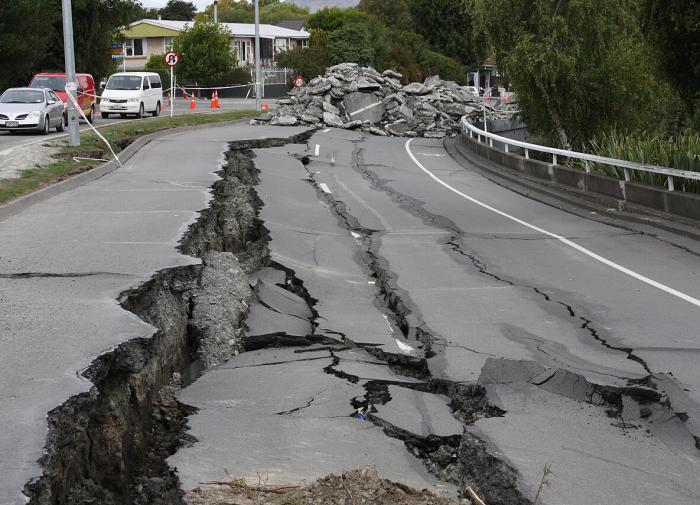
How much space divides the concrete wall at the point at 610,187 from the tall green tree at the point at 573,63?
1667 mm

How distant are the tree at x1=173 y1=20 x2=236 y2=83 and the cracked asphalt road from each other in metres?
55.5

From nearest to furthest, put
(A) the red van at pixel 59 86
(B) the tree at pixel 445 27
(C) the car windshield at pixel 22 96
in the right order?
1. (C) the car windshield at pixel 22 96
2. (A) the red van at pixel 59 86
3. (B) the tree at pixel 445 27

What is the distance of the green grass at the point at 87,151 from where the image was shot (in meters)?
17.3

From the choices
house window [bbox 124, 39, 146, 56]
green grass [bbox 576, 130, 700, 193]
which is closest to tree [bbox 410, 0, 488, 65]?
house window [bbox 124, 39, 146, 56]

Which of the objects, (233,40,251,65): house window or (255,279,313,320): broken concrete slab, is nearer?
(255,279,313,320): broken concrete slab

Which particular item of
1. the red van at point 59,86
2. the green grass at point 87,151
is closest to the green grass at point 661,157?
the green grass at point 87,151

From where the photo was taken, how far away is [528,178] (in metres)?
23.2

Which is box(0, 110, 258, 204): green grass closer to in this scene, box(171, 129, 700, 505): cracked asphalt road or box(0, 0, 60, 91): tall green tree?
box(171, 129, 700, 505): cracked asphalt road

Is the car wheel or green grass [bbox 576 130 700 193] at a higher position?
the car wheel

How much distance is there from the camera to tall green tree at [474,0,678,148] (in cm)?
2303

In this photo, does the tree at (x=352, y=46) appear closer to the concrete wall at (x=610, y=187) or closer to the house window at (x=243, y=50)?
the house window at (x=243, y=50)

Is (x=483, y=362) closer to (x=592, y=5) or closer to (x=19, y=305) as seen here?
(x=19, y=305)

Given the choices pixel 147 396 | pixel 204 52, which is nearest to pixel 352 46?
pixel 204 52

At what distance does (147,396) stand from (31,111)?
2636 cm
